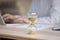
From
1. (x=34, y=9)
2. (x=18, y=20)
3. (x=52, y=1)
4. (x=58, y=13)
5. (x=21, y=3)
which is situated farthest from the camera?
(x=21, y=3)

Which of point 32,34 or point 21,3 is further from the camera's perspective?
point 21,3

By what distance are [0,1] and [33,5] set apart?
86cm

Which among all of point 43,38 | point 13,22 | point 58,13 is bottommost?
point 43,38

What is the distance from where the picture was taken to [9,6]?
123 inches

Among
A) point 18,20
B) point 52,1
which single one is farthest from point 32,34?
point 52,1

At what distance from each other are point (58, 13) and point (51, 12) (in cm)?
15

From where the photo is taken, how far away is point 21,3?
306 centimetres

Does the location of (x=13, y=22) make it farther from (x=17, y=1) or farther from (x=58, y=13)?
(x=17, y=1)

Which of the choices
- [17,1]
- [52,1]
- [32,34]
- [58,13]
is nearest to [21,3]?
[17,1]

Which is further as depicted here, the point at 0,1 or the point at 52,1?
the point at 0,1

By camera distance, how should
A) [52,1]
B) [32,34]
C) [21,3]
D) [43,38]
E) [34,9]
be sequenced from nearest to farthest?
[43,38] → [32,34] → [52,1] → [34,9] → [21,3]

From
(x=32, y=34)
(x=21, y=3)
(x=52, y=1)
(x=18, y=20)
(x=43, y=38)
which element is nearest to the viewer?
(x=43, y=38)

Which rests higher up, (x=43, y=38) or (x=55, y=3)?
(x=55, y=3)

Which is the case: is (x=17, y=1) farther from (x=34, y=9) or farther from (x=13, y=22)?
(x=13, y=22)
